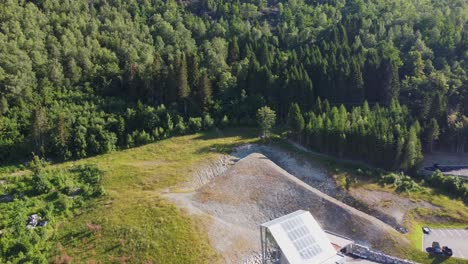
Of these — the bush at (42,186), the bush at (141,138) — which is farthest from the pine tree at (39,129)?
the bush at (141,138)

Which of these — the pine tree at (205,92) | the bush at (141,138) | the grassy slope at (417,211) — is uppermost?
the pine tree at (205,92)

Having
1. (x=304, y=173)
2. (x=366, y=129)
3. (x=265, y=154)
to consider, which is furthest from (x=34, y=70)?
(x=366, y=129)

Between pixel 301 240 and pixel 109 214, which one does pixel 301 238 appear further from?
pixel 109 214

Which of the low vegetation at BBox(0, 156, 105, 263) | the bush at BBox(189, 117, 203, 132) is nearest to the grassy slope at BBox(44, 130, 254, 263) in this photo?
the low vegetation at BBox(0, 156, 105, 263)

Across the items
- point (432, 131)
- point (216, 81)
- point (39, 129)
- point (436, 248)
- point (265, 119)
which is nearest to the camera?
point (436, 248)

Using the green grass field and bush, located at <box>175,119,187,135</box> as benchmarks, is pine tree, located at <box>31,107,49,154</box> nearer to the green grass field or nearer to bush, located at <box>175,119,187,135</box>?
the green grass field

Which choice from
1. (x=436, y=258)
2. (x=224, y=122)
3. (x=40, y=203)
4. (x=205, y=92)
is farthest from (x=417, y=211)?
(x=40, y=203)

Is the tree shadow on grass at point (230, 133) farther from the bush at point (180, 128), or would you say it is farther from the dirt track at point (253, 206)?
the dirt track at point (253, 206)
